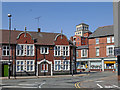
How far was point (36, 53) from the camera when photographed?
39969 mm

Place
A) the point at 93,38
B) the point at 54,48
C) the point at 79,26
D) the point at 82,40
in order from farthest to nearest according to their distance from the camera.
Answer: the point at 79,26, the point at 82,40, the point at 93,38, the point at 54,48

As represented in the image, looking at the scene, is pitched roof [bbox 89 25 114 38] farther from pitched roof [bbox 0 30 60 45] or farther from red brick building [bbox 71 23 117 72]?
pitched roof [bbox 0 30 60 45]

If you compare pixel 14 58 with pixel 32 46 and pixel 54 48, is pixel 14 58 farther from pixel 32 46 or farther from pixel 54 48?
pixel 54 48

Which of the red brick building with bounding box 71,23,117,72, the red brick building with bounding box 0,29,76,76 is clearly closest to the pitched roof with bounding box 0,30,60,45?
the red brick building with bounding box 0,29,76,76

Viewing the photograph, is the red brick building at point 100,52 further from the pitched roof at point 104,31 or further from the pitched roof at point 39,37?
the pitched roof at point 39,37

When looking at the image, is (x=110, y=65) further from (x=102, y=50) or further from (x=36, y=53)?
(x=36, y=53)

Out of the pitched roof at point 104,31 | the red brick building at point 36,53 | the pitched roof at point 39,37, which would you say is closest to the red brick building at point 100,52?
the pitched roof at point 104,31

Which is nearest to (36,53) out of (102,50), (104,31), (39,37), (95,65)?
(39,37)

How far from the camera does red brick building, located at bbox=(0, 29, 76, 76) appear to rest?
3816 centimetres

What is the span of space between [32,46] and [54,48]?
14.4 feet

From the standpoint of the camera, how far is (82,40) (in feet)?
325

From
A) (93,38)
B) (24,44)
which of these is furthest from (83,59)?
(24,44)

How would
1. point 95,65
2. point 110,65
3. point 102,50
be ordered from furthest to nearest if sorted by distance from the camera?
point 95,65, point 102,50, point 110,65

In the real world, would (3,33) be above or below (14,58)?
above
